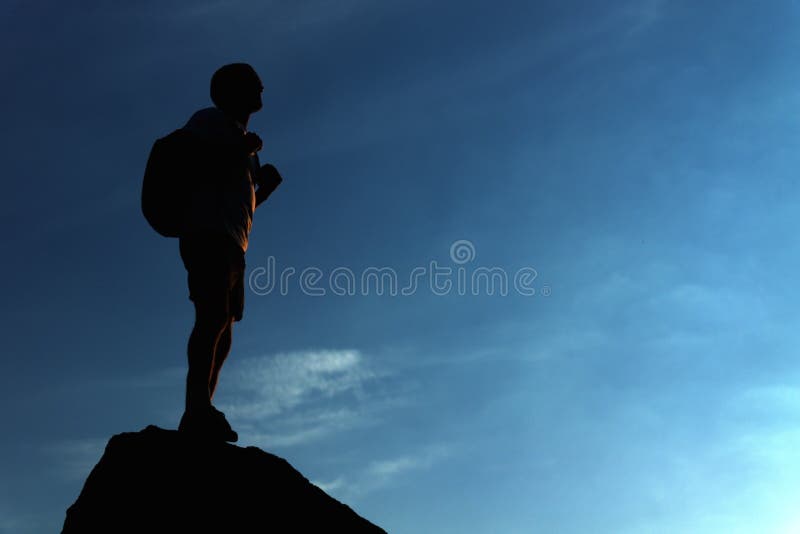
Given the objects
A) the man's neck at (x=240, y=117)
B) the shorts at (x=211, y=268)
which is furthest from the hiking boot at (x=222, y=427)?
the man's neck at (x=240, y=117)

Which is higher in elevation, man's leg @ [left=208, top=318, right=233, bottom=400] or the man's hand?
the man's hand

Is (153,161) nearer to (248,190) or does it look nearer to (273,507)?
(248,190)

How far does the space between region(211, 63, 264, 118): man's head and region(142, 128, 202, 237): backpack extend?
553 millimetres

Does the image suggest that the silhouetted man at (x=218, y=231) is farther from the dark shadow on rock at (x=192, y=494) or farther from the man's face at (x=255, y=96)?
the dark shadow on rock at (x=192, y=494)

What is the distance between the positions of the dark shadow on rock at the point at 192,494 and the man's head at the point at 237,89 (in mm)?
2755

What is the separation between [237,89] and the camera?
6449 mm

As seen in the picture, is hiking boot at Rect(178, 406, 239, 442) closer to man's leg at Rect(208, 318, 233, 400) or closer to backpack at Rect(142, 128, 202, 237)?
man's leg at Rect(208, 318, 233, 400)

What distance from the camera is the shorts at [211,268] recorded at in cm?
583

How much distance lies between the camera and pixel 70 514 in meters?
5.28

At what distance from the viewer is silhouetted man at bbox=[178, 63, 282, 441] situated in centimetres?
565

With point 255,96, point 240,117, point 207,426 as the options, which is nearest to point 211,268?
point 207,426

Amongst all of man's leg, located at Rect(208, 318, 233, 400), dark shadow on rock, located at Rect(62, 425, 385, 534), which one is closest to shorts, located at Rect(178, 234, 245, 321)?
man's leg, located at Rect(208, 318, 233, 400)

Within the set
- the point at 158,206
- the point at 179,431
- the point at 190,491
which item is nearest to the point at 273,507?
the point at 190,491

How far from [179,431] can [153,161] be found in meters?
2.17
